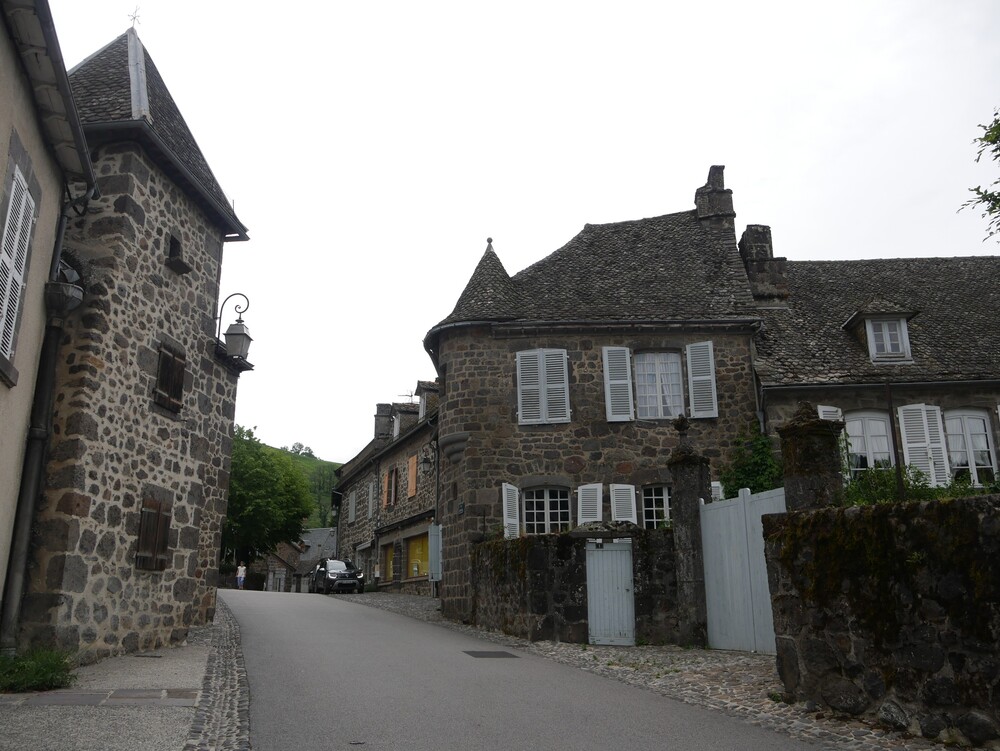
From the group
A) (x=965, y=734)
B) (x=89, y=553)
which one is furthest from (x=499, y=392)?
(x=965, y=734)

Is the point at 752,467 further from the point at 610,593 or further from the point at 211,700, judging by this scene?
the point at 211,700

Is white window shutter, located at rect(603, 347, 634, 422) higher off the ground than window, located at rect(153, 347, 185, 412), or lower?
higher

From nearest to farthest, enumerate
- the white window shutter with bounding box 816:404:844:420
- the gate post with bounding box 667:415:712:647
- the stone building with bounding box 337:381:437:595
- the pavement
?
the pavement → the gate post with bounding box 667:415:712:647 → the white window shutter with bounding box 816:404:844:420 → the stone building with bounding box 337:381:437:595

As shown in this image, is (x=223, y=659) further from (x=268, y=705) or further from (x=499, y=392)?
(x=499, y=392)

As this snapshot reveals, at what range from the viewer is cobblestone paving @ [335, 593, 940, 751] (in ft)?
20.3

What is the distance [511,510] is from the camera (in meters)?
17.9

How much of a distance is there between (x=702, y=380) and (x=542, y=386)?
11.1ft

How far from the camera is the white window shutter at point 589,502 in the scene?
17.8 metres

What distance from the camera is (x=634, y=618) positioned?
1258 cm

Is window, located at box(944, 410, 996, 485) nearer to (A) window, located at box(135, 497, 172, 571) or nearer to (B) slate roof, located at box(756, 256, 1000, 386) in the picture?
(B) slate roof, located at box(756, 256, 1000, 386)

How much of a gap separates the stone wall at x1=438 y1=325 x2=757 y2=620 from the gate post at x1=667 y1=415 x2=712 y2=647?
5597 mm

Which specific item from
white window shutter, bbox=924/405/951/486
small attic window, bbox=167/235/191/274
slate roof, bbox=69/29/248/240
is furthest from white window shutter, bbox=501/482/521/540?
white window shutter, bbox=924/405/951/486

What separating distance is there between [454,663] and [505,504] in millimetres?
7462

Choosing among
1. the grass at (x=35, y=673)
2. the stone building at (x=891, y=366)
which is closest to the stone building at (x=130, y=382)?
the grass at (x=35, y=673)
